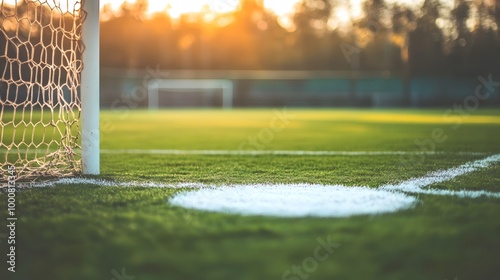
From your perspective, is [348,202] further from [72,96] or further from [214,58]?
[214,58]

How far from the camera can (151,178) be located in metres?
3.59

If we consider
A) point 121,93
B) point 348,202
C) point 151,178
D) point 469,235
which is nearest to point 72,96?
point 151,178

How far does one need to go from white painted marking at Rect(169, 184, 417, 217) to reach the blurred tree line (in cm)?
2403

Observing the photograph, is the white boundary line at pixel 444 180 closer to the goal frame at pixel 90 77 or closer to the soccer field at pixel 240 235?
the soccer field at pixel 240 235

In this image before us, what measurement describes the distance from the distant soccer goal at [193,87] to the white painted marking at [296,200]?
22.6 m

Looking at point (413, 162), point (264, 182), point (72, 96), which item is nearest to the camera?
point (264, 182)

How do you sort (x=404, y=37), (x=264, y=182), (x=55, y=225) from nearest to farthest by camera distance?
(x=55, y=225)
(x=264, y=182)
(x=404, y=37)

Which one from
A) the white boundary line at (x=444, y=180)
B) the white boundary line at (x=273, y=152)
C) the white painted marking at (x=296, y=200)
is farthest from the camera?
the white boundary line at (x=273, y=152)

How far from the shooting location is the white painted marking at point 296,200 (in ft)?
7.80

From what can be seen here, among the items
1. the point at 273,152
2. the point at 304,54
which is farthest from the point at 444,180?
the point at 304,54

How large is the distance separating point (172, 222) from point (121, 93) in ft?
78.8

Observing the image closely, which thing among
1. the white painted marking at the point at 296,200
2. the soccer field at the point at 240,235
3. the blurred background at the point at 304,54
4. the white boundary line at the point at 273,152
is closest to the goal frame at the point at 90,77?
the soccer field at the point at 240,235

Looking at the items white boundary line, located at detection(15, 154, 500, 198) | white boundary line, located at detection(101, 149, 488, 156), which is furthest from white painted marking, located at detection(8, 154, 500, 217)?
white boundary line, located at detection(101, 149, 488, 156)

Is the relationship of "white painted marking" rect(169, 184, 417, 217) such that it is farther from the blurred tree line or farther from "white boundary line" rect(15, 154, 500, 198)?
the blurred tree line
